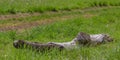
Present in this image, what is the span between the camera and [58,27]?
1210cm

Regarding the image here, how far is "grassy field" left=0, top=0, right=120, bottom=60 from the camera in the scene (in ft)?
22.3

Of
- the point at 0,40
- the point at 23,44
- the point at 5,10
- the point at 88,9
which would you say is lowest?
the point at 88,9

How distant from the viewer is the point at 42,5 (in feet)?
58.1

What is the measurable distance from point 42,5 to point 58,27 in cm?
577

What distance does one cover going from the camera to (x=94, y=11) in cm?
1900

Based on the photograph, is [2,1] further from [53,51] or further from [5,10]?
[53,51]

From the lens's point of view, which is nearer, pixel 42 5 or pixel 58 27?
pixel 58 27

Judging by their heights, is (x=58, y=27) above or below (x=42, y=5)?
above

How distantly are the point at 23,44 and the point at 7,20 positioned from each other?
6956 mm

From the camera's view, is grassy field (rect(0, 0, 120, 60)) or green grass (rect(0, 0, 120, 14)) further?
green grass (rect(0, 0, 120, 14))

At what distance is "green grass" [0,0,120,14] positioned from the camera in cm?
1617

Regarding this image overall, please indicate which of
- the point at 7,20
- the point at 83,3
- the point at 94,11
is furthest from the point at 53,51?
the point at 83,3

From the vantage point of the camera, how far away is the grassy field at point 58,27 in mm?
6805

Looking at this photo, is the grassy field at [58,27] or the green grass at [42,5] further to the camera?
the green grass at [42,5]
